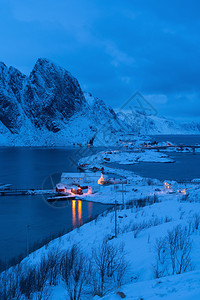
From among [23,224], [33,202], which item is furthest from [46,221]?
[33,202]

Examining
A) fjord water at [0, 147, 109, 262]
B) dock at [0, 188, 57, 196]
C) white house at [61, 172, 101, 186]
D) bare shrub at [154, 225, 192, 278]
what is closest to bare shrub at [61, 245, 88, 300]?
bare shrub at [154, 225, 192, 278]

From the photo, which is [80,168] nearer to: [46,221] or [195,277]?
[46,221]

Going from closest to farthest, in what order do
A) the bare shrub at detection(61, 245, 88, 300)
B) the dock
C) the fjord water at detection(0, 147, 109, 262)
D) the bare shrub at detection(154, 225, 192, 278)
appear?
the bare shrub at detection(61, 245, 88, 300), the bare shrub at detection(154, 225, 192, 278), the fjord water at detection(0, 147, 109, 262), the dock

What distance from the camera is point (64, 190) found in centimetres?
3741

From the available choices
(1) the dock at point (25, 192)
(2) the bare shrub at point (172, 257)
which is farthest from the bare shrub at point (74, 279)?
(1) the dock at point (25, 192)

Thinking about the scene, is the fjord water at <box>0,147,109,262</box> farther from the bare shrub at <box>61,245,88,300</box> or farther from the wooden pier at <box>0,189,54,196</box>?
the bare shrub at <box>61,245,88,300</box>

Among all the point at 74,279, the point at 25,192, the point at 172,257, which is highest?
the point at 172,257

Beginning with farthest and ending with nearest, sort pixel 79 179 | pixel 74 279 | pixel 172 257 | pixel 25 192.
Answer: pixel 79 179
pixel 25 192
pixel 172 257
pixel 74 279

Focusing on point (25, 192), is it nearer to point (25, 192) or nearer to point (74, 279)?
point (25, 192)

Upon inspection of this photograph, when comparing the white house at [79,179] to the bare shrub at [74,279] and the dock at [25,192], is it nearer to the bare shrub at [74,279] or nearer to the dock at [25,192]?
the dock at [25,192]

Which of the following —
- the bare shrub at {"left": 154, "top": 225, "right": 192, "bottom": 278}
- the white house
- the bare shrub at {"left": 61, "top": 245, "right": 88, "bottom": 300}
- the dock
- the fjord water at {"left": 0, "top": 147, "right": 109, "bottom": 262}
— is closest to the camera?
the bare shrub at {"left": 61, "top": 245, "right": 88, "bottom": 300}

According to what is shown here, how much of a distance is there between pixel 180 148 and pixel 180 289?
14005 cm

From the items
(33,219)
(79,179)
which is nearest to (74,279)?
(33,219)

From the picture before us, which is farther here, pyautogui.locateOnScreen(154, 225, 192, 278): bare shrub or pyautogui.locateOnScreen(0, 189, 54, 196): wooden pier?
pyautogui.locateOnScreen(0, 189, 54, 196): wooden pier
